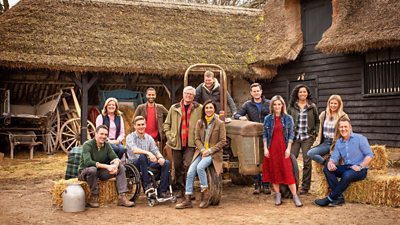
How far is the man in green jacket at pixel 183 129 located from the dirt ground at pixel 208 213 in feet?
2.02

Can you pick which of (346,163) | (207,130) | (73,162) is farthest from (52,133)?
(346,163)

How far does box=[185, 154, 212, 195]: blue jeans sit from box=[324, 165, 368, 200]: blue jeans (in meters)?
1.53

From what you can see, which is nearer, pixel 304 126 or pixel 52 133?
pixel 304 126

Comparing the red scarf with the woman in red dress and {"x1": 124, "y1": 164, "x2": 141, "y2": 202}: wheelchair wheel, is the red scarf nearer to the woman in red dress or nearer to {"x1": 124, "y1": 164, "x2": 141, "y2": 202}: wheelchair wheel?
{"x1": 124, "y1": 164, "x2": 141, "y2": 202}: wheelchair wheel

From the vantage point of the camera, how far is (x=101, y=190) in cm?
599

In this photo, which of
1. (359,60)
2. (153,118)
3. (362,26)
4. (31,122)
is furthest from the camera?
(31,122)

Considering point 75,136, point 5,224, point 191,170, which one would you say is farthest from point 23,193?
point 75,136

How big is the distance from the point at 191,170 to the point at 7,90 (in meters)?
8.24

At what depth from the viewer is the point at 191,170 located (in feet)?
19.2

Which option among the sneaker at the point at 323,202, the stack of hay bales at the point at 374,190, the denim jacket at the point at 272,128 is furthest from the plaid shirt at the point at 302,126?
the sneaker at the point at 323,202

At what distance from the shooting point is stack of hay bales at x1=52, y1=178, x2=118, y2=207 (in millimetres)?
5734

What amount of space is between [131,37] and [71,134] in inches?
125

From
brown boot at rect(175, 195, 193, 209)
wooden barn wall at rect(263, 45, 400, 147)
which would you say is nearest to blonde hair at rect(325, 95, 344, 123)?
brown boot at rect(175, 195, 193, 209)

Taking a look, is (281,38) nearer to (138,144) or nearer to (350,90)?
(350,90)
